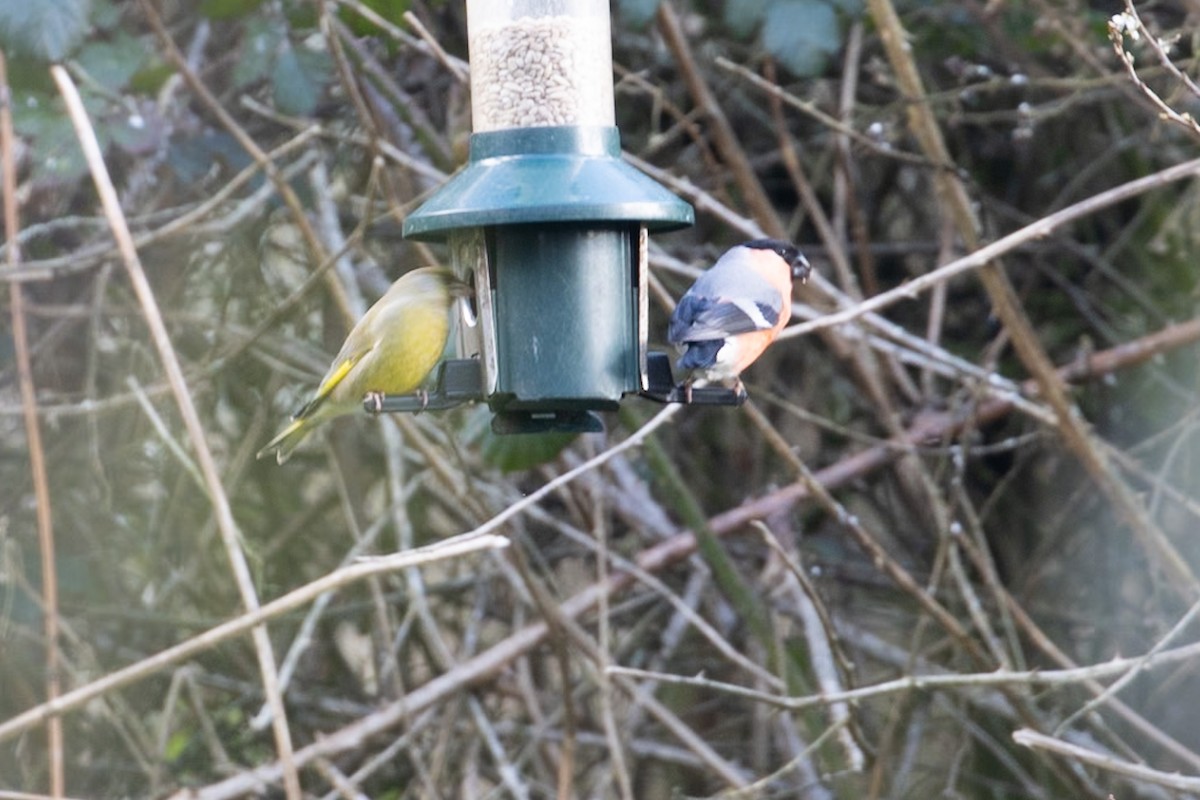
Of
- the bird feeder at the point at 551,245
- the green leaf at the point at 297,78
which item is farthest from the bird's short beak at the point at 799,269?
the green leaf at the point at 297,78

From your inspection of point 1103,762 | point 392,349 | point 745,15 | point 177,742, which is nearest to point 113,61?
point 392,349

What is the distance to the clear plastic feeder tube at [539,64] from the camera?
2896 mm

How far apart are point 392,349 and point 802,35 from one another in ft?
4.47

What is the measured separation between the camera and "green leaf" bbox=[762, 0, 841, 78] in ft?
12.6

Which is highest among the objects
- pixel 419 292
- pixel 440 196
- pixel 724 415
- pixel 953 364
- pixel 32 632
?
pixel 440 196

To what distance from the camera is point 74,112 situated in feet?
8.50

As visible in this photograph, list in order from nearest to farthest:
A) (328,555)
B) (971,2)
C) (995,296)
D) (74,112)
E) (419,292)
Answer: (74,112) → (419,292) → (995,296) → (971,2) → (328,555)

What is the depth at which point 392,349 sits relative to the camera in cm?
307

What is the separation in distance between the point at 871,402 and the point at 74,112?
251 centimetres

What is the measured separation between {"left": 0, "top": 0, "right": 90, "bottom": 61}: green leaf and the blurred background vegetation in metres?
0.60

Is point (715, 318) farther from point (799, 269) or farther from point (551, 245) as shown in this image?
point (799, 269)

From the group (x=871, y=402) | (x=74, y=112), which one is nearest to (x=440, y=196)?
(x=74, y=112)

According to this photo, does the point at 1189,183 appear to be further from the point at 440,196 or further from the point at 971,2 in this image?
the point at 440,196

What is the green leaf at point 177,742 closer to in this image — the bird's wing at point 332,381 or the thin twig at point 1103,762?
the bird's wing at point 332,381
